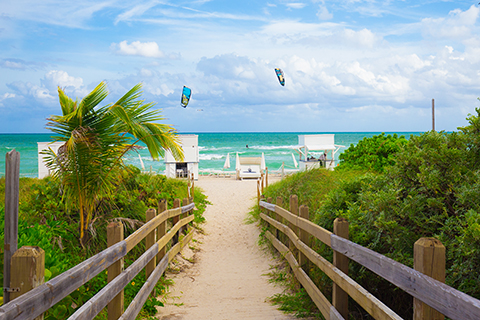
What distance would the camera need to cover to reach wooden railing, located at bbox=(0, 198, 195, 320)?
5.70 ft

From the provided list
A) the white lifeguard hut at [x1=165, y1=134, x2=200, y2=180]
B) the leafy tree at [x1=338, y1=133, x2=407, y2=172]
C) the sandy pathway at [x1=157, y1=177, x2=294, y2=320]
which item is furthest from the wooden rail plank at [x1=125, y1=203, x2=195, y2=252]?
the white lifeguard hut at [x1=165, y1=134, x2=200, y2=180]

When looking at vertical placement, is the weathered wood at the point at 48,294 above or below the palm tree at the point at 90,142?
below

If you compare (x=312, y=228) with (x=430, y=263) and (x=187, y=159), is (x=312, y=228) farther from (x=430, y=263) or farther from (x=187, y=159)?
(x=187, y=159)

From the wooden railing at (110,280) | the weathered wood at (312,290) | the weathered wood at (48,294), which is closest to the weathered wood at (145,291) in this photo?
the wooden railing at (110,280)

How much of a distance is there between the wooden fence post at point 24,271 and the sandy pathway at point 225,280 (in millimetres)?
2607

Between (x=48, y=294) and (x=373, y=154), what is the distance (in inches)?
356

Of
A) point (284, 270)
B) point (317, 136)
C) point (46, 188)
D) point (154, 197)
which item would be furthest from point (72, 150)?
point (317, 136)

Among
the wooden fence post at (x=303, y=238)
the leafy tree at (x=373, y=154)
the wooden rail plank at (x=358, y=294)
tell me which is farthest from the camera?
A: the leafy tree at (x=373, y=154)

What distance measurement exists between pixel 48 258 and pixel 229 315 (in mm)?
2076

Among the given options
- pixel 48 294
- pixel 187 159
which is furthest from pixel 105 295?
pixel 187 159

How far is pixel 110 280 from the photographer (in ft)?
10.4

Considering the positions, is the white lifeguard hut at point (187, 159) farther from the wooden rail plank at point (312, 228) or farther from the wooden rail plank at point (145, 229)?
the wooden rail plank at point (312, 228)

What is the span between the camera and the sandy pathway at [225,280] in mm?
4363

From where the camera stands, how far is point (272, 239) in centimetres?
700
